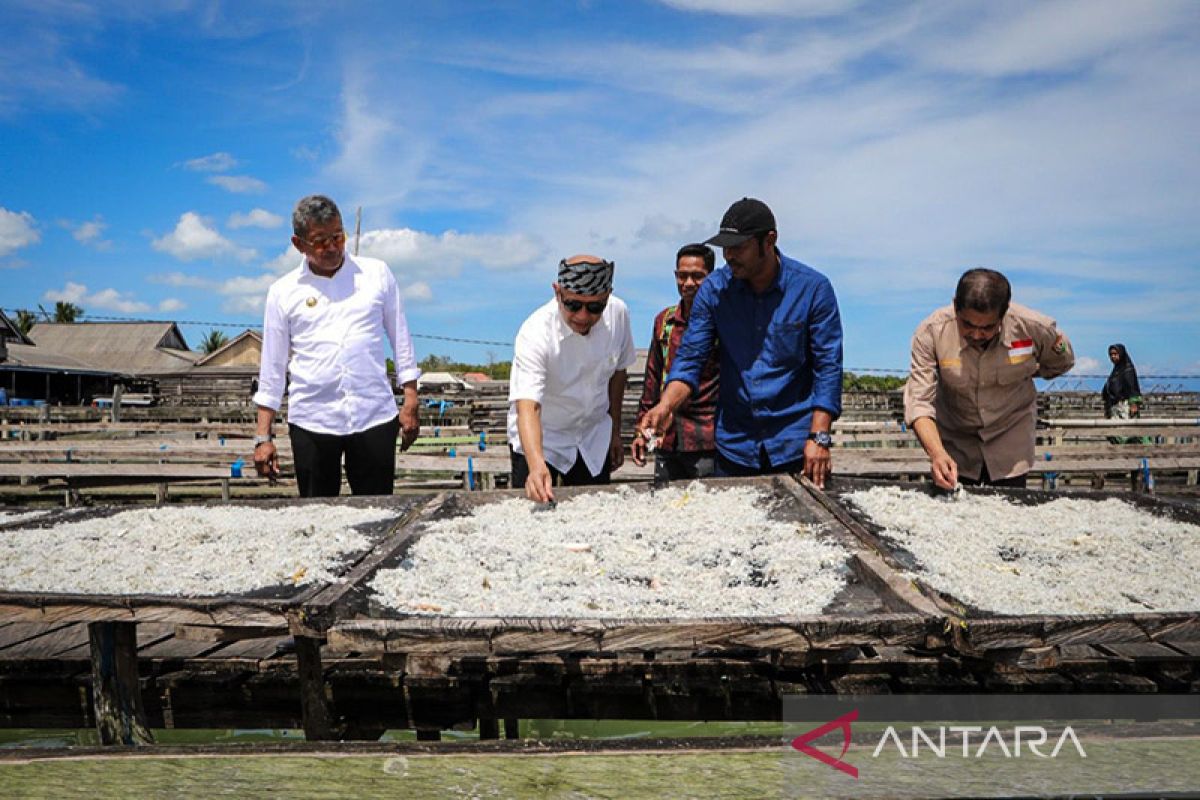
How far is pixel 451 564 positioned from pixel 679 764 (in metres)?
1.27

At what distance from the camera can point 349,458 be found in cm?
401

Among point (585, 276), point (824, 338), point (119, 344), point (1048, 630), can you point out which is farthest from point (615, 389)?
point (119, 344)

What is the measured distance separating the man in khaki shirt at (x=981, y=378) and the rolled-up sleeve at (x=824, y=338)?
38 centimetres

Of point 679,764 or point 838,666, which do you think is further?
point 838,666

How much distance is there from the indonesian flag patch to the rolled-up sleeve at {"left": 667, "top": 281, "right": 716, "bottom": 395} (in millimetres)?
1198

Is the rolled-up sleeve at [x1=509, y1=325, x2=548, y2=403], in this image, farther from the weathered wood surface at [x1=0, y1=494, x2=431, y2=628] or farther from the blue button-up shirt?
the weathered wood surface at [x1=0, y1=494, x2=431, y2=628]

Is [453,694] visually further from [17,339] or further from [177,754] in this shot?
[17,339]

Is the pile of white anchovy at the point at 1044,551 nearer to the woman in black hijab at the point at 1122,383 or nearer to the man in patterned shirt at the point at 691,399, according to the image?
the man in patterned shirt at the point at 691,399

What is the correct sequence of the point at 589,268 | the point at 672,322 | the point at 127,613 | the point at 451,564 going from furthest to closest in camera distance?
the point at 672,322 < the point at 589,268 < the point at 451,564 < the point at 127,613

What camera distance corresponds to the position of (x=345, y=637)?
1972 mm

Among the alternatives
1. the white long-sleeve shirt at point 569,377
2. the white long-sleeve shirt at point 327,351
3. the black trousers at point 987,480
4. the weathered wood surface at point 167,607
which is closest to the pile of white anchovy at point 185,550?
the weathered wood surface at point 167,607

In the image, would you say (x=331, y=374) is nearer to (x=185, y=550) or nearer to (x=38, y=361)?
(x=185, y=550)

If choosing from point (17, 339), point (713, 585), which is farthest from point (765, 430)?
point (17, 339)

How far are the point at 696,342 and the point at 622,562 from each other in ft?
4.90
